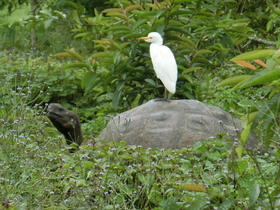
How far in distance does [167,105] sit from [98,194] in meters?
2.17

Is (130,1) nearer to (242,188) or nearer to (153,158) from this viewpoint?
(153,158)

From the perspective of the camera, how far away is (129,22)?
6.00 metres

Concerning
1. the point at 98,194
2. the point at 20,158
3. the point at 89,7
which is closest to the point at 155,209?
the point at 98,194

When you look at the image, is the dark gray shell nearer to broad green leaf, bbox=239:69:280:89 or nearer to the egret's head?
the egret's head

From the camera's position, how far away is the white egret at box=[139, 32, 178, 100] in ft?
17.0

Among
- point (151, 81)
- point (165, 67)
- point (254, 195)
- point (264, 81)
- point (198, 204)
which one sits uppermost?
point (264, 81)

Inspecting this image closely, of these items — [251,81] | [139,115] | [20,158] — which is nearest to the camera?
[251,81]

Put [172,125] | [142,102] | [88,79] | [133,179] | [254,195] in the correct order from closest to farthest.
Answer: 1. [254,195]
2. [133,179]
3. [172,125]
4. [88,79]
5. [142,102]

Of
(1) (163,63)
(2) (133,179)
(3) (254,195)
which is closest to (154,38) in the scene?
(1) (163,63)

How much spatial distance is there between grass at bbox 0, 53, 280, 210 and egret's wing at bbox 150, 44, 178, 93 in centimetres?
141

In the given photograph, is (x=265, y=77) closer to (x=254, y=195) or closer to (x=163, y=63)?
(x=254, y=195)

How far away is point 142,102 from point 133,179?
2.73 m

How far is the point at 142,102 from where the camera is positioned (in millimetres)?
6195

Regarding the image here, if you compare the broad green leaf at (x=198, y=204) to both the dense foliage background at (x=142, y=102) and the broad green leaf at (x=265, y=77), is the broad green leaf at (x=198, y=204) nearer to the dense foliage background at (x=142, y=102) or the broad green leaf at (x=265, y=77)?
the dense foliage background at (x=142, y=102)
